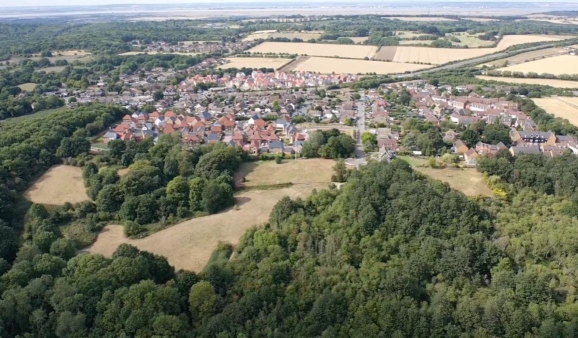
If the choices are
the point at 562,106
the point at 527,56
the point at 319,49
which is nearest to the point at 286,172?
the point at 562,106

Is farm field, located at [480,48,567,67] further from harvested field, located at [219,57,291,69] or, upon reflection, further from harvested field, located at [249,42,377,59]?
harvested field, located at [219,57,291,69]

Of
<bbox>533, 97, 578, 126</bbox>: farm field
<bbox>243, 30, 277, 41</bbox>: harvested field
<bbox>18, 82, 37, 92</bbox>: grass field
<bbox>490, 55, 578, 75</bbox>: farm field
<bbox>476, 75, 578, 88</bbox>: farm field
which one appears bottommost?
<bbox>18, 82, 37, 92</bbox>: grass field

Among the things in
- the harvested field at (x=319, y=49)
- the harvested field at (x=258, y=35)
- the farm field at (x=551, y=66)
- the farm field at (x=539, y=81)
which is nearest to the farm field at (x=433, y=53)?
the harvested field at (x=319, y=49)

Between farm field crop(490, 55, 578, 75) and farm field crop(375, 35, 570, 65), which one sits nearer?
farm field crop(490, 55, 578, 75)

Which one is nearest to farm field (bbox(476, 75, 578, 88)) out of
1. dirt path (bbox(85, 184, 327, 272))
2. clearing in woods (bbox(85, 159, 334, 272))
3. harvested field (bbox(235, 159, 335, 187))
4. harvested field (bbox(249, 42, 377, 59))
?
harvested field (bbox(249, 42, 377, 59))

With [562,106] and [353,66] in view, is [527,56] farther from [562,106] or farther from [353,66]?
[562,106]

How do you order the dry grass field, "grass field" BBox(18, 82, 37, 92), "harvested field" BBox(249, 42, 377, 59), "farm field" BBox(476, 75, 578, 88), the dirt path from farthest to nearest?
1. "harvested field" BBox(249, 42, 377, 59)
2. "grass field" BBox(18, 82, 37, 92)
3. "farm field" BBox(476, 75, 578, 88)
4. the dry grass field
5. the dirt path

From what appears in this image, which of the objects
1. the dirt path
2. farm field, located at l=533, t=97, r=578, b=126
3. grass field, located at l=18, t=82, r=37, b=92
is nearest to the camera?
the dirt path

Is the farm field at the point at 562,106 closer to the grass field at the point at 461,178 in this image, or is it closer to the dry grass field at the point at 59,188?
the grass field at the point at 461,178
